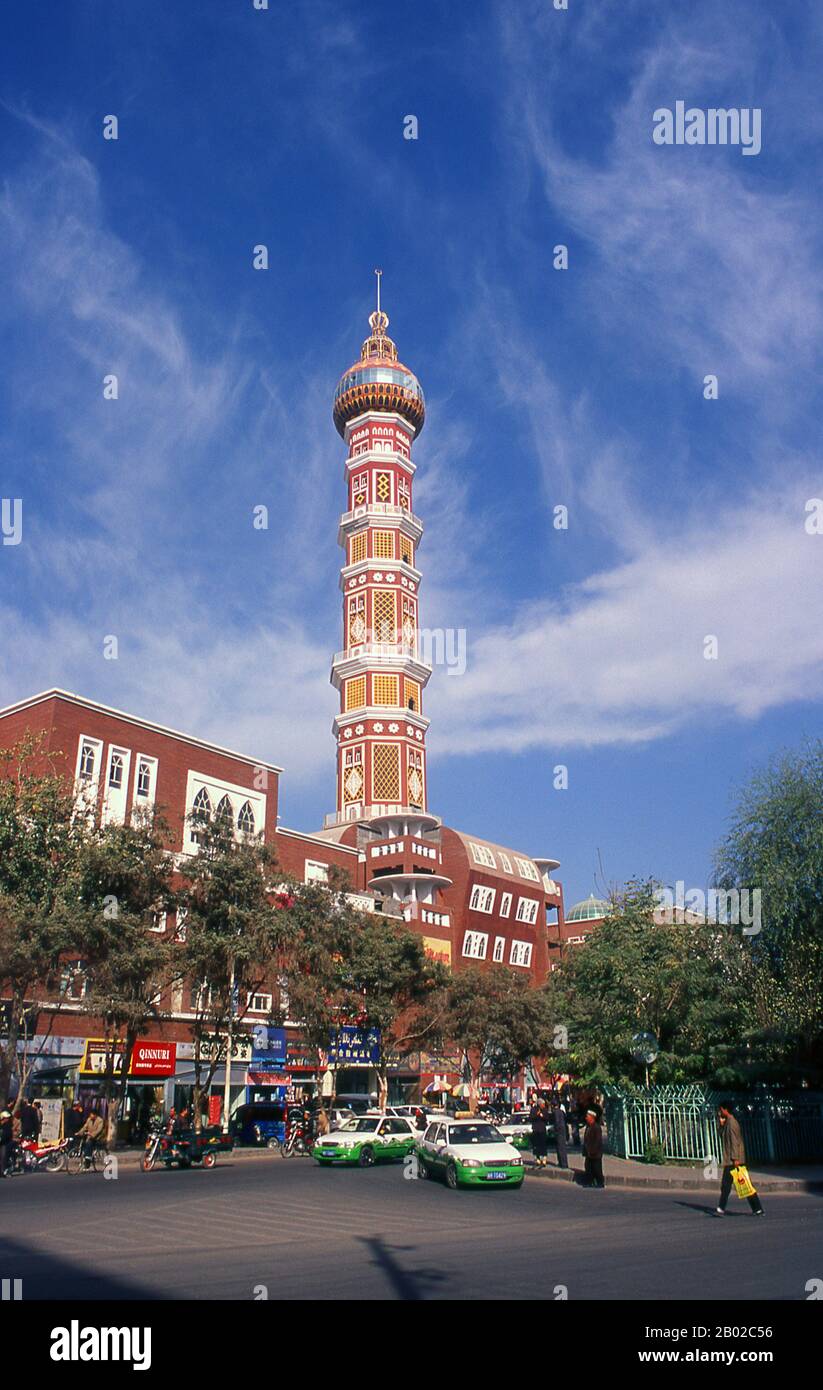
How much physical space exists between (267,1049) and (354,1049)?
13.9 ft

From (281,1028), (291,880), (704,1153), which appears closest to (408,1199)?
(704,1153)

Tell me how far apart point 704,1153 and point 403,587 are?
69.6 metres

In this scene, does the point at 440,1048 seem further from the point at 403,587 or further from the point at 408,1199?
the point at 403,587

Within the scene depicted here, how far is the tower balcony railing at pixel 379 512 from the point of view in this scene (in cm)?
9188

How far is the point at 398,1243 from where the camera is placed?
513 inches

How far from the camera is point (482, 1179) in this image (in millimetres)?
21031

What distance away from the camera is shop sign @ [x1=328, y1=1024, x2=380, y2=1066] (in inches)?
1979

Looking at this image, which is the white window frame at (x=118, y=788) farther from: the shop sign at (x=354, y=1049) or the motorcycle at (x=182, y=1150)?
the motorcycle at (x=182, y=1150)

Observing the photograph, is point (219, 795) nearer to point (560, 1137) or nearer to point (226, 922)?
point (226, 922)

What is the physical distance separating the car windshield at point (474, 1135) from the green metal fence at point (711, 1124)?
473 centimetres

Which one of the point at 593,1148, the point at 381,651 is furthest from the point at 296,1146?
the point at 381,651

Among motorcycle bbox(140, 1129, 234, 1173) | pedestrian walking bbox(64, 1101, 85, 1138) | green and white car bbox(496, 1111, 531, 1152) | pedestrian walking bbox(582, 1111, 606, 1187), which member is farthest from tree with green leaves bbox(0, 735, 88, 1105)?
pedestrian walking bbox(582, 1111, 606, 1187)

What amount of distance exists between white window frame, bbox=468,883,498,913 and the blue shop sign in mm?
25348

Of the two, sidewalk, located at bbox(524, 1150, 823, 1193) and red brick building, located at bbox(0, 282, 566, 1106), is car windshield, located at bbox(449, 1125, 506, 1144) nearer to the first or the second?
sidewalk, located at bbox(524, 1150, 823, 1193)
